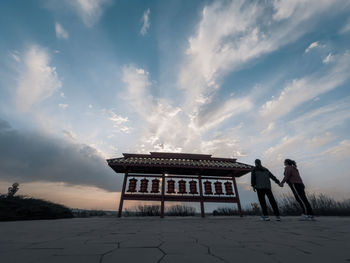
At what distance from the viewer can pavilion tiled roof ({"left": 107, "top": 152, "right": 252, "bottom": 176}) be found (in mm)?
8360

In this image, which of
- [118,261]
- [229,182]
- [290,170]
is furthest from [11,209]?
[290,170]

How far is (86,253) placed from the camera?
5.19 feet

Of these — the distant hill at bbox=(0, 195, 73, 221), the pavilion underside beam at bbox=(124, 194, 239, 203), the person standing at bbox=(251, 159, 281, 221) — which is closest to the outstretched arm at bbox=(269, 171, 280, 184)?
the person standing at bbox=(251, 159, 281, 221)

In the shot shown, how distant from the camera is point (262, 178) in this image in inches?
223

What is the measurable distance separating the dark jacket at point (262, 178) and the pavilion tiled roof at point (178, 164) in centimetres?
276

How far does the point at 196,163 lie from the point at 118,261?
7.80 meters

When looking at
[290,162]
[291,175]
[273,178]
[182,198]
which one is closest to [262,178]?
[273,178]

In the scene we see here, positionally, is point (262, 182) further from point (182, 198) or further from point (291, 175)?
point (182, 198)

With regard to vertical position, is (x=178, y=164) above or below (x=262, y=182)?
above

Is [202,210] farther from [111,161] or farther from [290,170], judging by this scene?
[111,161]

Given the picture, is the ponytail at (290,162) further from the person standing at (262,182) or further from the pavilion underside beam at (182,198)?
the pavilion underside beam at (182,198)

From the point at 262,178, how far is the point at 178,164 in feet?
13.8

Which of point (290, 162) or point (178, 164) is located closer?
point (290, 162)

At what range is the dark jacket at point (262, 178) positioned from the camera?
18.4 feet
